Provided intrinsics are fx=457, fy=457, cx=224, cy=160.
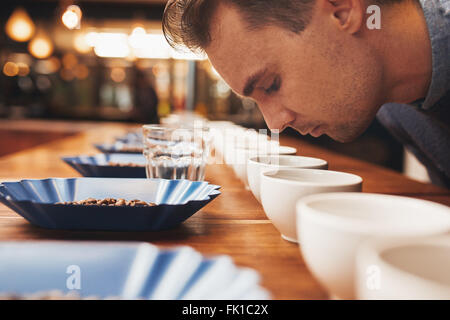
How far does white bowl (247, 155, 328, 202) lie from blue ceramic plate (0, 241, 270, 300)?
1.10 ft

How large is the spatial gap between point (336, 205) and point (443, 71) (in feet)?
2.99

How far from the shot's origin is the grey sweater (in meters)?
1.27

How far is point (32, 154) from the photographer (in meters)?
2.07

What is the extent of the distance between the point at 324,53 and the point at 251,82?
0.22 metres

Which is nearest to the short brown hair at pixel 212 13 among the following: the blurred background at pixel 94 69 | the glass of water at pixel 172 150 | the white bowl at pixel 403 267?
the glass of water at pixel 172 150

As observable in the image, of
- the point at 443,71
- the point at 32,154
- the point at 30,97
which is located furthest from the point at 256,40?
the point at 30,97

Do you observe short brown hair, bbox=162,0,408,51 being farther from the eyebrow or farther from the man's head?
the eyebrow

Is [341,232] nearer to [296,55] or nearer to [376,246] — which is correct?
[376,246]

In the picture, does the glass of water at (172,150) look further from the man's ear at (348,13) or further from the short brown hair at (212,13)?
the man's ear at (348,13)

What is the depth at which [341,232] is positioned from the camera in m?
0.46

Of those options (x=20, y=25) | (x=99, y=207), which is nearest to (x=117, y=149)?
(x=99, y=207)

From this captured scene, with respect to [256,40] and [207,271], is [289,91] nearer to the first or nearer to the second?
[256,40]

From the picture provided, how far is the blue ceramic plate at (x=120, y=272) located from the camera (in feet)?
1.71

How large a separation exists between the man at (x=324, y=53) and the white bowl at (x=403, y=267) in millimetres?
910
